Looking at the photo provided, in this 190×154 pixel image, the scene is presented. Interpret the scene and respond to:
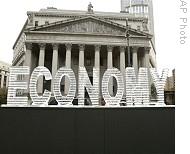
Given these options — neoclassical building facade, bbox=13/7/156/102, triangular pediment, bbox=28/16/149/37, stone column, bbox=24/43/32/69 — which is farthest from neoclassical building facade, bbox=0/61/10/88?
triangular pediment, bbox=28/16/149/37

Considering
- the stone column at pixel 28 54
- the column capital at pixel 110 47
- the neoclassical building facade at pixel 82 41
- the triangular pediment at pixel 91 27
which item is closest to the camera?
the stone column at pixel 28 54

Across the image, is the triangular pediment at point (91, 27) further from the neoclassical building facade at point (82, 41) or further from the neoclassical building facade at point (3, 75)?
the neoclassical building facade at point (3, 75)

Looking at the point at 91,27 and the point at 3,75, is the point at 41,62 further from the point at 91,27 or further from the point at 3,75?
the point at 3,75

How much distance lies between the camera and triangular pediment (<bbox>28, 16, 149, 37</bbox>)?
48969 millimetres

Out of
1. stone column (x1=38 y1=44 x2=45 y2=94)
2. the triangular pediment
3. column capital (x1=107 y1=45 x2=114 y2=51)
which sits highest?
the triangular pediment

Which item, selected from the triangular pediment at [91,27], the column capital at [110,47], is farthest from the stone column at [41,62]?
the column capital at [110,47]

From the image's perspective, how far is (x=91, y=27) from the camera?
50125 millimetres

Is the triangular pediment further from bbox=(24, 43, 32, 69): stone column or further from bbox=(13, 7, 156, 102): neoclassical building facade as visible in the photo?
bbox=(24, 43, 32, 69): stone column

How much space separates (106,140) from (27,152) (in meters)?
2.20

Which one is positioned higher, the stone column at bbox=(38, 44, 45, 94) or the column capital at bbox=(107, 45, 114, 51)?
the column capital at bbox=(107, 45, 114, 51)

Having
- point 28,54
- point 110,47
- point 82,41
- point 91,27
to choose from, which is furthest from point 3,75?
point 110,47

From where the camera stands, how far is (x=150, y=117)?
257 inches

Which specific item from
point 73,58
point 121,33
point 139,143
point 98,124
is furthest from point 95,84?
point 73,58

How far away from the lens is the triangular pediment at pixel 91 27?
1928 inches
